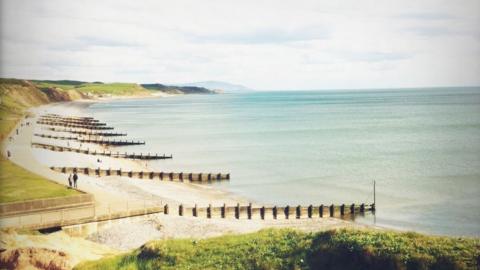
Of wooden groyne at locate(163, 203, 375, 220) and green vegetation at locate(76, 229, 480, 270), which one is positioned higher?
green vegetation at locate(76, 229, 480, 270)

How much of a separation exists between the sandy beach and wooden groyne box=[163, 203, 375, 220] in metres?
1.43

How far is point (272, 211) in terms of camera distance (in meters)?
44.1

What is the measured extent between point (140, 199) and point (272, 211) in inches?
496

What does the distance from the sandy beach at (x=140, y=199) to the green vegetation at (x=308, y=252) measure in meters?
8.27

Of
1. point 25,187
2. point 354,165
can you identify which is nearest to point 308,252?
point 25,187

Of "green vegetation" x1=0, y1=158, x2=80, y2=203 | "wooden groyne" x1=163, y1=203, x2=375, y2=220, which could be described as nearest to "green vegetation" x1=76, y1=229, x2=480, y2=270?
"green vegetation" x1=0, y1=158, x2=80, y2=203

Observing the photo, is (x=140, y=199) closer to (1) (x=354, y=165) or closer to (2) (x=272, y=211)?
(2) (x=272, y=211)

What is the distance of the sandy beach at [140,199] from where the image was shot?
34.1 metres

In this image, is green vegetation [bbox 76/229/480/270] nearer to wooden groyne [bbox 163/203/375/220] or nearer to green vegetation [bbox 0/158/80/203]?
green vegetation [bbox 0/158/80/203]

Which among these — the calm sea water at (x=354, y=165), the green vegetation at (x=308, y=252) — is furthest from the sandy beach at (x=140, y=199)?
the green vegetation at (x=308, y=252)

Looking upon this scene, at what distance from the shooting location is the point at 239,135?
386 feet

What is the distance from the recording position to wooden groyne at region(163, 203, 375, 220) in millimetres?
41938

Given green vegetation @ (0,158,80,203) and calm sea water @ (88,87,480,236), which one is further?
calm sea water @ (88,87,480,236)

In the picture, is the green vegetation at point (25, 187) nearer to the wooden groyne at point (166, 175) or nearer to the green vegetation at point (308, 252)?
the green vegetation at point (308, 252)
